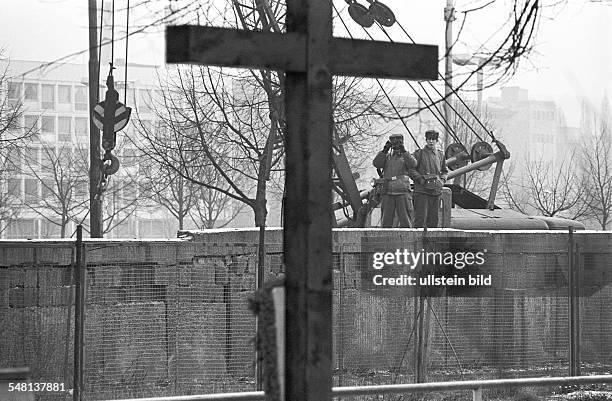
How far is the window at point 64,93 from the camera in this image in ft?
277

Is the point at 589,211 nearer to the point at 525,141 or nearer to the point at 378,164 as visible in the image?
the point at 525,141

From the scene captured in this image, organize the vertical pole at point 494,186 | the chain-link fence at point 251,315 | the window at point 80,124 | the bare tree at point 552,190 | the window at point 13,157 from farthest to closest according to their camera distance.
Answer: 1. the window at point 80,124
2. the bare tree at point 552,190
3. the window at point 13,157
4. the vertical pole at point 494,186
5. the chain-link fence at point 251,315

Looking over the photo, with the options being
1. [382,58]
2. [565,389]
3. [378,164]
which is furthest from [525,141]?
[382,58]

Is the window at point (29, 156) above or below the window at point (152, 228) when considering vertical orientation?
above

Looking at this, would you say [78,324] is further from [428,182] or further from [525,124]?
[525,124]

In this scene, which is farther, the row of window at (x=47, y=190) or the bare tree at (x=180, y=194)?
the row of window at (x=47, y=190)

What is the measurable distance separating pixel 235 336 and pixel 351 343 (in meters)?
1.42

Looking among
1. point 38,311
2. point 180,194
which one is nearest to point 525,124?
point 180,194

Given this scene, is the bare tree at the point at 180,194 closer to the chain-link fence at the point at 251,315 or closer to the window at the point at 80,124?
the window at the point at 80,124

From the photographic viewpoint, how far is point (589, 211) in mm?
49188

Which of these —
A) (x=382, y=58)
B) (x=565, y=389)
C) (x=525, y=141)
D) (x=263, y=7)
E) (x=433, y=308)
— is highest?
(x=525, y=141)

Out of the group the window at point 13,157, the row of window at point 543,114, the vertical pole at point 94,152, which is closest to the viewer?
the vertical pole at point 94,152

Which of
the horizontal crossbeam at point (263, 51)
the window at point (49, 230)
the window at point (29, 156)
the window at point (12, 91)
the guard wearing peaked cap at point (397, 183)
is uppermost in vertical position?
the window at point (12, 91)

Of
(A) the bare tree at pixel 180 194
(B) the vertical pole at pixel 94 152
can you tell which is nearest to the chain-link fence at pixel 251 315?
(B) the vertical pole at pixel 94 152
